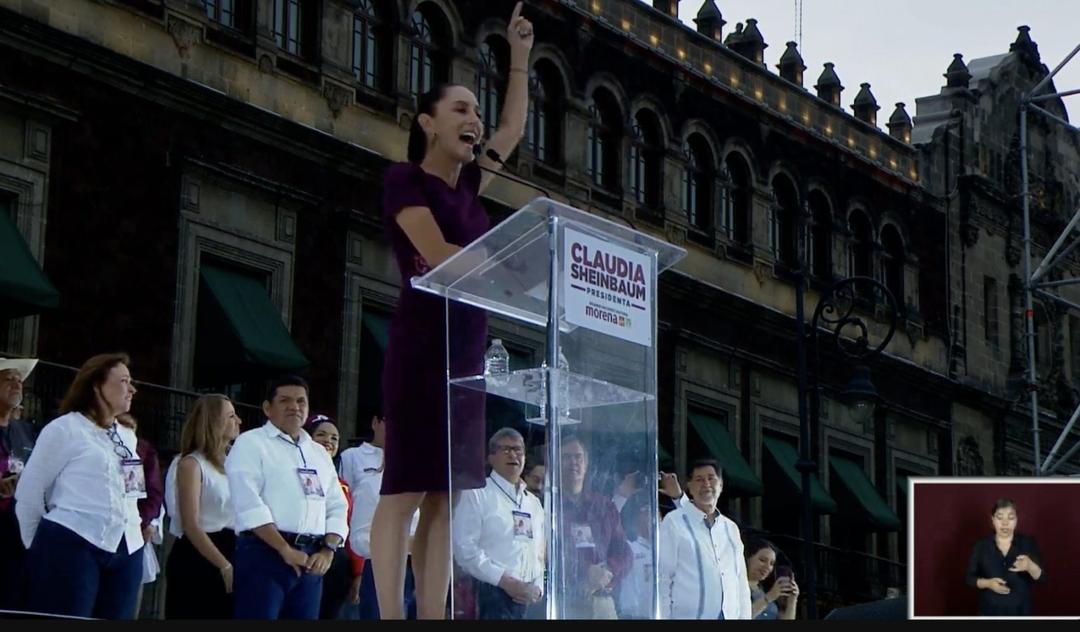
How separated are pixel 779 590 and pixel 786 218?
2006 cm

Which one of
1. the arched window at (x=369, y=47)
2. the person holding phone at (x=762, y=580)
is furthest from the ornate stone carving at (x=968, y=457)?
the person holding phone at (x=762, y=580)

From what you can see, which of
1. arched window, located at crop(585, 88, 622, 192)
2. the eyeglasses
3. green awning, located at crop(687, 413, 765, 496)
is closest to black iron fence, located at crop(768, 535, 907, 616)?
green awning, located at crop(687, 413, 765, 496)

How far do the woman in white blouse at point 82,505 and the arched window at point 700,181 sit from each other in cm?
2154

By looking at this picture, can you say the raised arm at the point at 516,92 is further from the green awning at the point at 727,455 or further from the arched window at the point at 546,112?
the green awning at the point at 727,455

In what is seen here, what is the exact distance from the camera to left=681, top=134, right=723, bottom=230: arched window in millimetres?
30516

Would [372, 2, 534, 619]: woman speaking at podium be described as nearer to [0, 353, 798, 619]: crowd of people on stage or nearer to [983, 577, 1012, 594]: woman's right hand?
[0, 353, 798, 619]: crowd of people on stage

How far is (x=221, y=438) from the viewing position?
10750 mm

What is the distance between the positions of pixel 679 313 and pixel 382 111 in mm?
6247

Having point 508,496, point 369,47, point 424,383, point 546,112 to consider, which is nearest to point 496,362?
point 424,383

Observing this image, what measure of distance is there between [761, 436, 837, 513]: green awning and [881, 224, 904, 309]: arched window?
171 inches

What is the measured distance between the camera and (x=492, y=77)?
26547 millimetres

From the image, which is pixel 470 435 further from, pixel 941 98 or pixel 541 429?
pixel 941 98

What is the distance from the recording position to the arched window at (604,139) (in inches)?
1127

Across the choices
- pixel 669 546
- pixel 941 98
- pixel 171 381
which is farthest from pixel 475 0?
pixel 669 546
